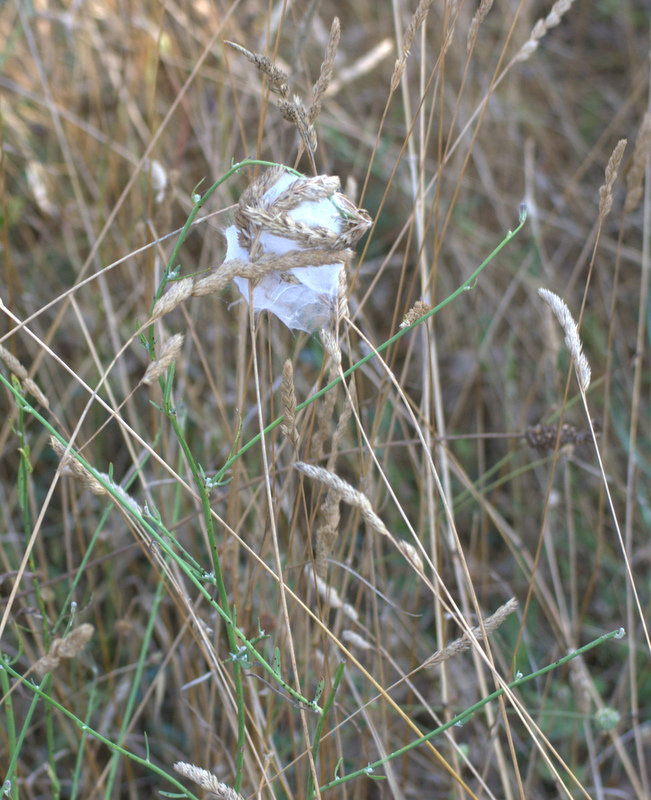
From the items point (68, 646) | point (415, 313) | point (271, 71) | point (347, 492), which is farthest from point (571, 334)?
point (68, 646)

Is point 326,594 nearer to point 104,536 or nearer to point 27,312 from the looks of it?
point 104,536

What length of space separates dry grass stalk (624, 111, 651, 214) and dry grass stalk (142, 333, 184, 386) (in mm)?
707

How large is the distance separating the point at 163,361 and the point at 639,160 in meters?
0.75

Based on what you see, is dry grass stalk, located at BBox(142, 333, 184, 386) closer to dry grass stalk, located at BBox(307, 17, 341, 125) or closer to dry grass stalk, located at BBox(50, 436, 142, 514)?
dry grass stalk, located at BBox(50, 436, 142, 514)

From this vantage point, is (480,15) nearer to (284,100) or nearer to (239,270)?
(284,100)

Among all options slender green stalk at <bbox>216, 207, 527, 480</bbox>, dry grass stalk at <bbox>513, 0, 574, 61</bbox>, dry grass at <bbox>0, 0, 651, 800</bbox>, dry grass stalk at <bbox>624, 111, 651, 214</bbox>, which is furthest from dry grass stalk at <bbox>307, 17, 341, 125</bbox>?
dry grass stalk at <bbox>624, 111, 651, 214</bbox>

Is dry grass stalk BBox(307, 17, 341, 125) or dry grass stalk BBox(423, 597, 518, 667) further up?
dry grass stalk BBox(307, 17, 341, 125)

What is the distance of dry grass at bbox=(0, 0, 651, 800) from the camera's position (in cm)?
100

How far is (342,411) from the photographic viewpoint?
0.92m

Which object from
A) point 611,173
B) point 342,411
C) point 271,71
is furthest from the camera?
point 342,411

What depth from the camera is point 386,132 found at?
215cm

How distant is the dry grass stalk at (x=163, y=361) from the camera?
581 millimetres

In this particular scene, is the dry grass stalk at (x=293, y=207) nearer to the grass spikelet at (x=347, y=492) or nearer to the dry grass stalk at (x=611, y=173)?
the grass spikelet at (x=347, y=492)

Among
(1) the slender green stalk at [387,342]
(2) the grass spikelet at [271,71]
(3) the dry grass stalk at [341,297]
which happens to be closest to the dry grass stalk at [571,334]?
(1) the slender green stalk at [387,342]
